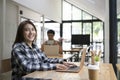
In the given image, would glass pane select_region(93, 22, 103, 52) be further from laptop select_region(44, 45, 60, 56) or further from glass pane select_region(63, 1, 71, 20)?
laptop select_region(44, 45, 60, 56)

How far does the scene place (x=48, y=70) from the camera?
1808 mm

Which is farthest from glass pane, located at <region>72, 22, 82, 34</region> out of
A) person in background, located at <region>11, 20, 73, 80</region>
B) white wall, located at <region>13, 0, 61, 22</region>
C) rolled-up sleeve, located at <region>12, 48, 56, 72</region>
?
rolled-up sleeve, located at <region>12, 48, 56, 72</region>

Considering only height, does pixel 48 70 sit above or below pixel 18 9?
below

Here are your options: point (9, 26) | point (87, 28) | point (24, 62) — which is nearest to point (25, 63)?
point (24, 62)

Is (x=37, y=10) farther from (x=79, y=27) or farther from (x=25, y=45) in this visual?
(x=79, y=27)

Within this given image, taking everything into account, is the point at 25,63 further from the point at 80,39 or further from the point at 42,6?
the point at 80,39

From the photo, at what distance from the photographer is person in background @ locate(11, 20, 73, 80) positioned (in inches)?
68.4

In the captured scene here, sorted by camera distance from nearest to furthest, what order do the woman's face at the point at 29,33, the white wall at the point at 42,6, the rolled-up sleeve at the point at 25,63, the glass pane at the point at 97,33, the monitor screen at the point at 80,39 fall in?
1. the rolled-up sleeve at the point at 25,63
2. the woman's face at the point at 29,33
3. the white wall at the point at 42,6
4. the monitor screen at the point at 80,39
5. the glass pane at the point at 97,33

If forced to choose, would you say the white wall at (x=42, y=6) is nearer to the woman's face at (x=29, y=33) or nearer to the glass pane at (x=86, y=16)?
the woman's face at (x=29, y=33)

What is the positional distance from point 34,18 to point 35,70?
3631 millimetres

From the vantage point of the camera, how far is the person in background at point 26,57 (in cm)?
174

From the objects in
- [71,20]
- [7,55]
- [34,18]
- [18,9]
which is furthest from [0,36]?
[71,20]

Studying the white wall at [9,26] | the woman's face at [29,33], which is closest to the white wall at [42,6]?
the white wall at [9,26]

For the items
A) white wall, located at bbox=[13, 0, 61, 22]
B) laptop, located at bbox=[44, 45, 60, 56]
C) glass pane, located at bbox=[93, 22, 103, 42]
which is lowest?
laptop, located at bbox=[44, 45, 60, 56]
